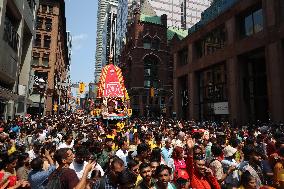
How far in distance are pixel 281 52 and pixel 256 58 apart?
260 inches

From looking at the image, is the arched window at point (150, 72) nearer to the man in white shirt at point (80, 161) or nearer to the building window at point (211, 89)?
the building window at point (211, 89)

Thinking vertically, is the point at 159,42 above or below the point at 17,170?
above

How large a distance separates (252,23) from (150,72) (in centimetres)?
4159

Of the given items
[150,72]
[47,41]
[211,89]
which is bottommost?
[211,89]

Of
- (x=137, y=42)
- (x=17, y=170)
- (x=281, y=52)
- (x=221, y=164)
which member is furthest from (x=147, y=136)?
(x=137, y=42)

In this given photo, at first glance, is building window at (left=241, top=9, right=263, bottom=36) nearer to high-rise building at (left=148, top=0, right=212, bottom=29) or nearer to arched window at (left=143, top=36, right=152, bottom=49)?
arched window at (left=143, top=36, right=152, bottom=49)

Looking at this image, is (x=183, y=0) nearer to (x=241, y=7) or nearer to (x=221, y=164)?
(x=241, y=7)

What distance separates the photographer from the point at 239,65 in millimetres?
30031

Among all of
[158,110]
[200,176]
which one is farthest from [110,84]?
[158,110]

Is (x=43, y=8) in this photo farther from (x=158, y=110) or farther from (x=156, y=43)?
(x=158, y=110)

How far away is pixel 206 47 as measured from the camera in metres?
37.2

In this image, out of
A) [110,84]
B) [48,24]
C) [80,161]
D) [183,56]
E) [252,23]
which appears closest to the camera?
[80,161]

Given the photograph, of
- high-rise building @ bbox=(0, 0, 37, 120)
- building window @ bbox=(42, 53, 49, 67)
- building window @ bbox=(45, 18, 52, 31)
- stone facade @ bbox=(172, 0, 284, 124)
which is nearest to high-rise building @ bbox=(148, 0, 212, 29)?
building window @ bbox=(45, 18, 52, 31)

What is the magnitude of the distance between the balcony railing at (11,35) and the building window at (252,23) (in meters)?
24.2
